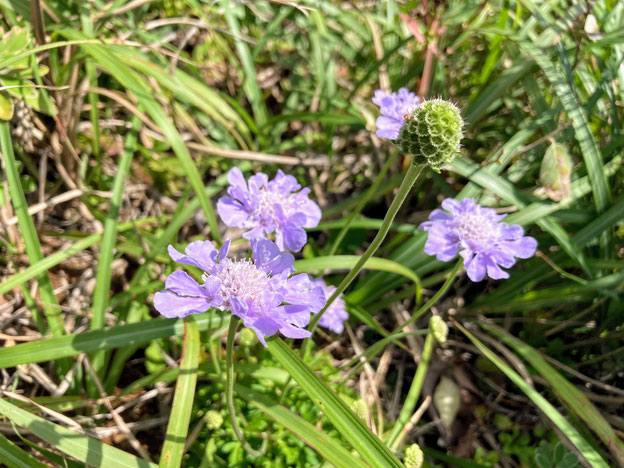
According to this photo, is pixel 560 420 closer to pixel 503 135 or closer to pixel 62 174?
pixel 503 135

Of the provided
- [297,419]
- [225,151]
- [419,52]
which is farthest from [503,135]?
[297,419]

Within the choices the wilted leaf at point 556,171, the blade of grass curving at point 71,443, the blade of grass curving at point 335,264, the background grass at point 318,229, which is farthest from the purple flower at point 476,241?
the blade of grass curving at point 71,443

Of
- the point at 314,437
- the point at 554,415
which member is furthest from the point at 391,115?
the point at 554,415

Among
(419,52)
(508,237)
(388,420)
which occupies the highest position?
(419,52)

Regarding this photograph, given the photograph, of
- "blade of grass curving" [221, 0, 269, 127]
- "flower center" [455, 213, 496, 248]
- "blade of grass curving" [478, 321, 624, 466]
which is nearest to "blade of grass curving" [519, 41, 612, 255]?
"blade of grass curving" [478, 321, 624, 466]

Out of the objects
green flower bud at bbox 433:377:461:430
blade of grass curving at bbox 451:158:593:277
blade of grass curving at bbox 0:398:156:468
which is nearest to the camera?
blade of grass curving at bbox 0:398:156:468

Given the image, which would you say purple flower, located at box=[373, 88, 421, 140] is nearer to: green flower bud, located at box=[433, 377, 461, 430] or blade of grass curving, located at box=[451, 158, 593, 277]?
blade of grass curving, located at box=[451, 158, 593, 277]
